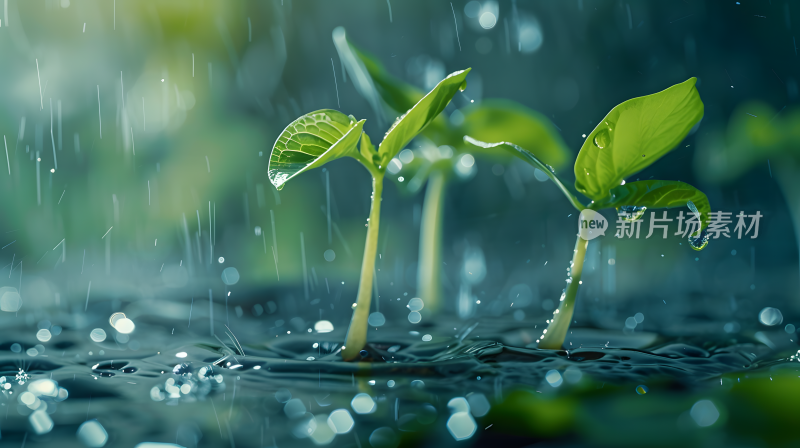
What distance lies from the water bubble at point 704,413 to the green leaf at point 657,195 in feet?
0.54

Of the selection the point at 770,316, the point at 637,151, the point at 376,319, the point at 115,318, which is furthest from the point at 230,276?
the point at 770,316

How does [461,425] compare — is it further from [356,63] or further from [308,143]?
[356,63]

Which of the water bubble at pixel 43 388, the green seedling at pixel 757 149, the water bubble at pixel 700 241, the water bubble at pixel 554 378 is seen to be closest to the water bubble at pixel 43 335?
the water bubble at pixel 43 388

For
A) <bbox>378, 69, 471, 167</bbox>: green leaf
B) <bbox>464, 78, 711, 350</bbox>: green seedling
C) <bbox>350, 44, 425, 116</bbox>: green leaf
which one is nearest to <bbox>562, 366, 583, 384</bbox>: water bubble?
<bbox>464, 78, 711, 350</bbox>: green seedling

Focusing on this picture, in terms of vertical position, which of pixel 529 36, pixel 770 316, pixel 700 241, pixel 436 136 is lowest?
pixel 770 316

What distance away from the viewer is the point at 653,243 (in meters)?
0.83

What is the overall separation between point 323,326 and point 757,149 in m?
0.64

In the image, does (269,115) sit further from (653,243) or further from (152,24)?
(653,243)

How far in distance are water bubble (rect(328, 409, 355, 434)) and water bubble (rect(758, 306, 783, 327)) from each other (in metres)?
0.54

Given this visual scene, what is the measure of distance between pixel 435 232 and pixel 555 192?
0.29 m

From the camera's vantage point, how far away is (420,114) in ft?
1.25

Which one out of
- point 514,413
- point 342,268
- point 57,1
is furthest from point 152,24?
point 514,413

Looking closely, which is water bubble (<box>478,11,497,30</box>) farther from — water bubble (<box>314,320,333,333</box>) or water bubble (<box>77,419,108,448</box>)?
water bubble (<box>77,419,108,448</box>)

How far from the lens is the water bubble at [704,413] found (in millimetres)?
272
